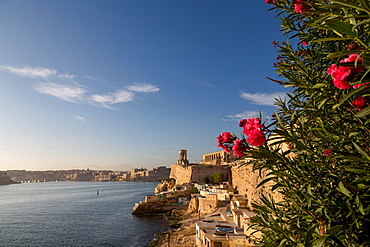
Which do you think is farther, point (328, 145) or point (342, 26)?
point (328, 145)

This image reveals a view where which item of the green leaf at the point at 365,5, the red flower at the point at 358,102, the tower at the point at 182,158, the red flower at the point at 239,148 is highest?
the tower at the point at 182,158

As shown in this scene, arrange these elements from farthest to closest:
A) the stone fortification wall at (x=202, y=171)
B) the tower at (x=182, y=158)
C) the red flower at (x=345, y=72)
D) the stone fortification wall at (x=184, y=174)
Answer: the tower at (x=182, y=158) → the stone fortification wall at (x=184, y=174) → the stone fortification wall at (x=202, y=171) → the red flower at (x=345, y=72)

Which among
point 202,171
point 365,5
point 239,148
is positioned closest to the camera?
point 365,5

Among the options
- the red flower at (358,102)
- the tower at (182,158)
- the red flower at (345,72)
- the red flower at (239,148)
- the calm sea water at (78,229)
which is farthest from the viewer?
the tower at (182,158)

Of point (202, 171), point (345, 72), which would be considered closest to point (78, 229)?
point (202, 171)

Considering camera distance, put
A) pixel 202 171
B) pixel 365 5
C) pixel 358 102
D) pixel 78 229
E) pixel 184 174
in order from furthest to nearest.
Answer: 1. pixel 184 174
2. pixel 202 171
3. pixel 78 229
4. pixel 358 102
5. pixel 365 5

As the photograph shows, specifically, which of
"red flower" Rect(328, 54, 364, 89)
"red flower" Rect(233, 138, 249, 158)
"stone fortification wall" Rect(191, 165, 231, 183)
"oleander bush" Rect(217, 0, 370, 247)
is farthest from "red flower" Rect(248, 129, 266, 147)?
"stone fortification wall" Rect(191, 165, 231, 183)

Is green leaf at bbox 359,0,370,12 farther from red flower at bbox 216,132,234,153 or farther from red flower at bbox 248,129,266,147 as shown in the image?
red flower at bbox 216,132,234,153

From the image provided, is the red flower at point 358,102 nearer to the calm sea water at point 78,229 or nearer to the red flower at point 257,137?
the red flower at point 257,137

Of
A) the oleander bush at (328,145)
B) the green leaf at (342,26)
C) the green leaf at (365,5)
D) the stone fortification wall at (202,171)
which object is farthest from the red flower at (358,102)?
the stone fortification wall at (202,171)

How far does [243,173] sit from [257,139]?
23.0 meters

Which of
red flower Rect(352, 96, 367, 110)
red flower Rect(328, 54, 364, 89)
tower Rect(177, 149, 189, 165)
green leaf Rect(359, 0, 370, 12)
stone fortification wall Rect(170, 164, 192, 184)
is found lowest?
stone fortification wall Rect(170, 164, 192, 184)

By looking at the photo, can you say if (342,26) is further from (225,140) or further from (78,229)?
(78,229)

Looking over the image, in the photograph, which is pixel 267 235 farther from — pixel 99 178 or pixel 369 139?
pixel 99 178
